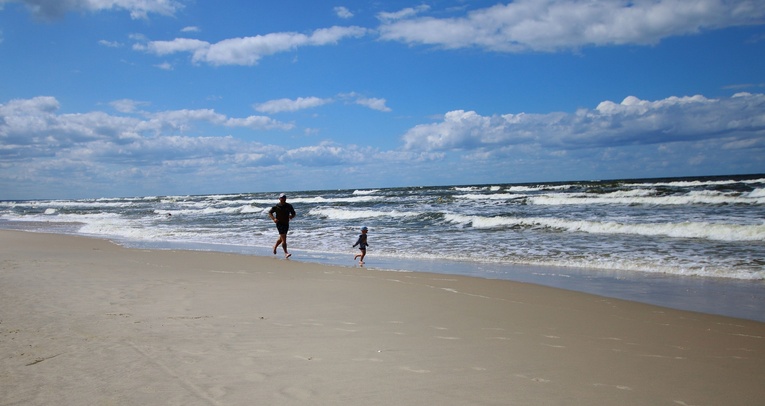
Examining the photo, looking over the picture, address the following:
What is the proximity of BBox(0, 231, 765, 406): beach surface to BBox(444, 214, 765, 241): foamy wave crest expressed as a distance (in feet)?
32.4

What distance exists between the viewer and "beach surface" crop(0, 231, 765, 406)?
11.0ft

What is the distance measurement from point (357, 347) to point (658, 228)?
1535cm

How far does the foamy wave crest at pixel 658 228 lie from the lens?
14367mm

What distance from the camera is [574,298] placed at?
7238mm

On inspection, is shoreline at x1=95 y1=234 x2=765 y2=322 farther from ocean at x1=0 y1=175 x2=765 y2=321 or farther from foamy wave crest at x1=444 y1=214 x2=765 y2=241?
foamy wave crest at x1=444 y1=214 x2=765 y2=241

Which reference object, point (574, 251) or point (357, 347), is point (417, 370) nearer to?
point (357, 347)

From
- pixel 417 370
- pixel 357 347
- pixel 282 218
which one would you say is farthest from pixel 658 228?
pixel 417 370

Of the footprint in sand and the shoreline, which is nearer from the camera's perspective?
the footprint in sand

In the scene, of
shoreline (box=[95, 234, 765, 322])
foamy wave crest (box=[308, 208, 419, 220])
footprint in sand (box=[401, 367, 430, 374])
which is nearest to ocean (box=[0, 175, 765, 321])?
shoreline (box=[95, 234, 765, 322])

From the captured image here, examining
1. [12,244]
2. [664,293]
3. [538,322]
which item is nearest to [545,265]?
[664,293]

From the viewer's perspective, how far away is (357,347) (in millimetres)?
4387

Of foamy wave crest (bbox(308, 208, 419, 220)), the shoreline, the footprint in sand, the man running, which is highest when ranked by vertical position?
the man running

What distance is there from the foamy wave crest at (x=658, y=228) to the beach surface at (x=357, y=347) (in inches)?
388

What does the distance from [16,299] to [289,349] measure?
174 inches
